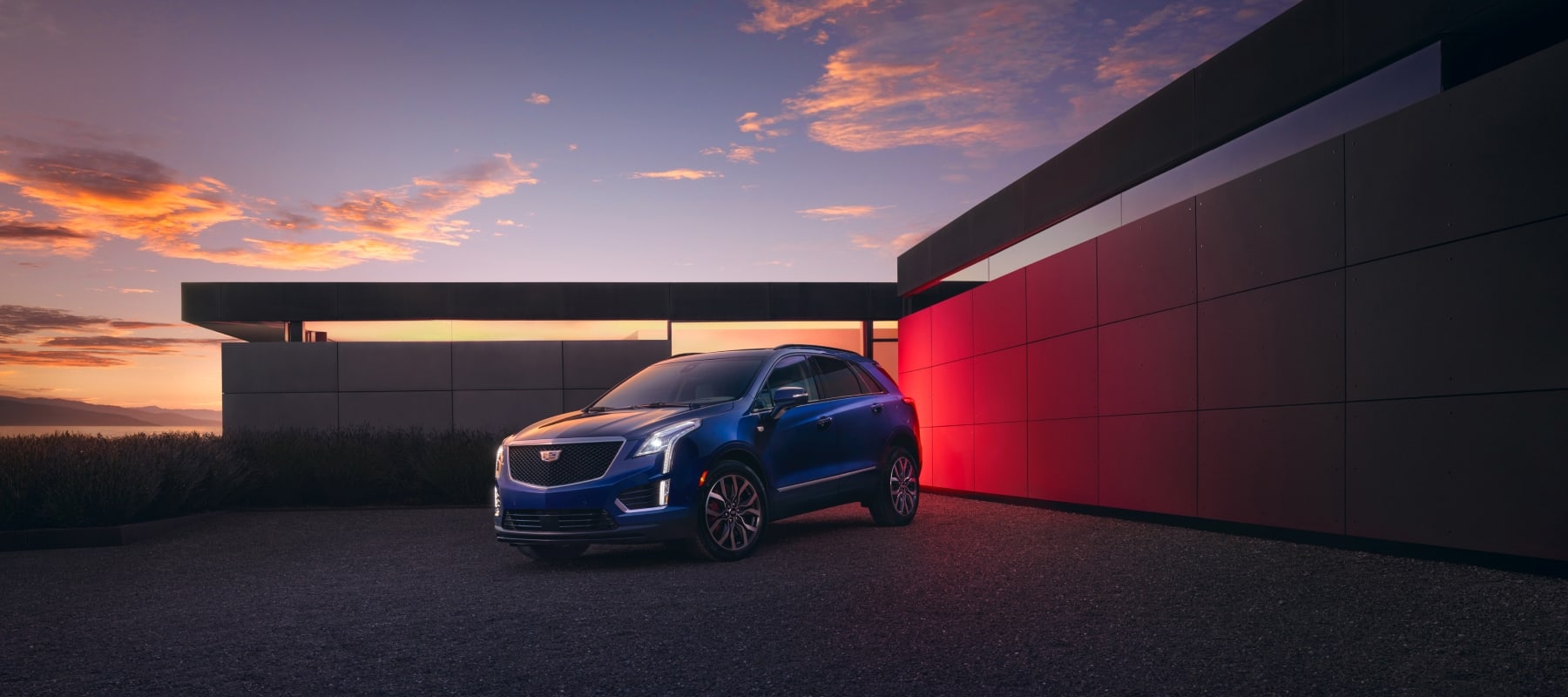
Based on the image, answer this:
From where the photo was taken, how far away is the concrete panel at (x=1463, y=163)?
22.5 feet

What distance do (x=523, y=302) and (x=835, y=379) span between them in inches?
576

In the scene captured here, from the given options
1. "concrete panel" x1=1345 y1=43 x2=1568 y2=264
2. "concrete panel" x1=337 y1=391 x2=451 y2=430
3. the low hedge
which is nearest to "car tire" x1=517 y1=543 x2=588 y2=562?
the low hedge

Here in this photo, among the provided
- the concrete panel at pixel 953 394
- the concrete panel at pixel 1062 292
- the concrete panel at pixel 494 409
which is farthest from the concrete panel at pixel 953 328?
the concrete panel at pixel 494 409

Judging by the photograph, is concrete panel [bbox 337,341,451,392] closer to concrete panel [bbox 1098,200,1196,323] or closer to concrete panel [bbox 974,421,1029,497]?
concrete panel [bbox 974,421,1029,497]

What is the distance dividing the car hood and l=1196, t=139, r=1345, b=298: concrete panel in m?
4.99

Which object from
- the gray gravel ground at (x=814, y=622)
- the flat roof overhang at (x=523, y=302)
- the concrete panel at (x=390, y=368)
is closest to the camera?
the gray gravel ground at (x=814, y=622)

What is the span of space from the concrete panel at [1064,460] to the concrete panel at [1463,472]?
4.59 meters

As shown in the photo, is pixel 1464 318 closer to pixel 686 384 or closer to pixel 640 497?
pixel 640 497

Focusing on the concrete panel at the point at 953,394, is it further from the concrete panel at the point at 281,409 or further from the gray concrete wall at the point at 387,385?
the concrete panel at the point at 281,409

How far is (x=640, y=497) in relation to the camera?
28.1 ft

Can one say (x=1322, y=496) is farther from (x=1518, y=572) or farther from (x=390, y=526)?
(x=390, y=526)

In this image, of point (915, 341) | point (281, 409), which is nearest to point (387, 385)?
point (281, 409)

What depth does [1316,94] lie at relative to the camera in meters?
9.44

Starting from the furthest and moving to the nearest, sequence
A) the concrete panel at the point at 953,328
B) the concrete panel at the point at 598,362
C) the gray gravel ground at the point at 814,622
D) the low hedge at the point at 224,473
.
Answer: the concrete panel at the point at 598,362 < the concrete panel at the point at 953,328 < the low hedge at the point at 224,473 < the gray gravel ground at the point at 814,622
